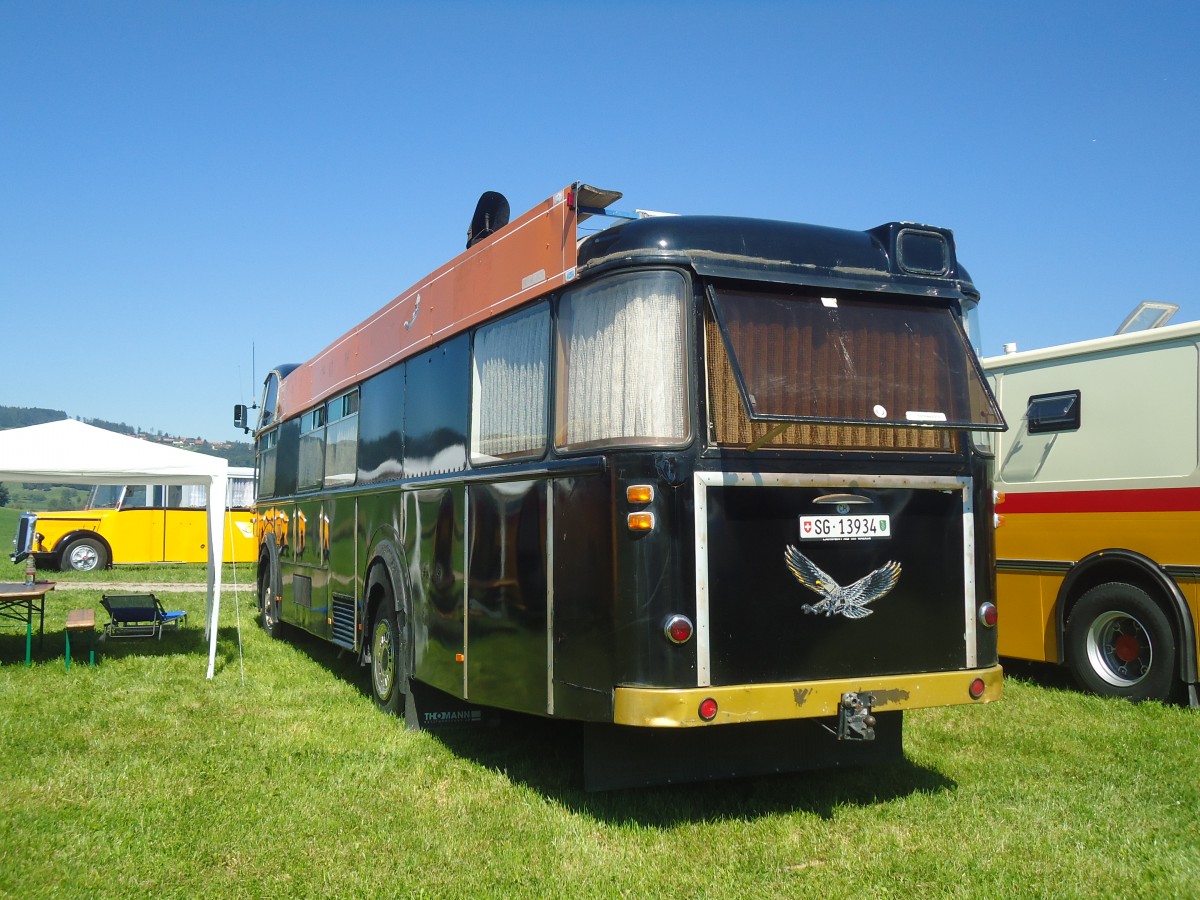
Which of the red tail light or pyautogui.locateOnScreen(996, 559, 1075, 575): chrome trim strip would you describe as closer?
the red tail light

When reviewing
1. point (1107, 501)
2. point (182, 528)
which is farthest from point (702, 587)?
point (182, 528)

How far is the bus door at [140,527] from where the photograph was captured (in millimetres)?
23328

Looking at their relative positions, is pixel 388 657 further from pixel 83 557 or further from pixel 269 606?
pixel 83 557

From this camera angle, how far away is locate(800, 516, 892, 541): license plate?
5172 mm

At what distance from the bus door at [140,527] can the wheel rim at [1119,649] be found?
20.1 metres

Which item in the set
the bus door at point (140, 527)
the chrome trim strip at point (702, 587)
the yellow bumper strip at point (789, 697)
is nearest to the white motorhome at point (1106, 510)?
the yellow bumper strip at point (789, 697)

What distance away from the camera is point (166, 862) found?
481 centimetres

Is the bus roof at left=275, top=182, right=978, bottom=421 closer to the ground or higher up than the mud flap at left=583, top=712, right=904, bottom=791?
higher up

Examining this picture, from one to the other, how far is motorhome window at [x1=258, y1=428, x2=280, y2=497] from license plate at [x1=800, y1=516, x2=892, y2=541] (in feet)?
28.6

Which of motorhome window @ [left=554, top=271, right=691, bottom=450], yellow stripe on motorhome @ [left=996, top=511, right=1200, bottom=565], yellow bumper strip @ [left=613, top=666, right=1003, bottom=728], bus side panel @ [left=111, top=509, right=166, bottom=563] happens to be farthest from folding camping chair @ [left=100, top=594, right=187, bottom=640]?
bus side panel @ [left=111, top=509, right=166, bottom=563]

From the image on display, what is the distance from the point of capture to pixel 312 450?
10.7m

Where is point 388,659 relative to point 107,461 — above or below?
below

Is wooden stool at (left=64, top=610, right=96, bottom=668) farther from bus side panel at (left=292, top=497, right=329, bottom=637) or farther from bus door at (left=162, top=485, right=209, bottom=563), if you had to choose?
bus door at (left=162, top=485, right=209, bottom=563)

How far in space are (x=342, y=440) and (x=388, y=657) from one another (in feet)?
7.81
